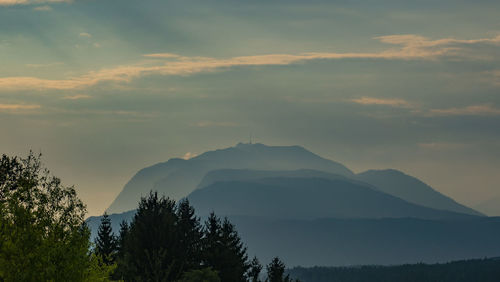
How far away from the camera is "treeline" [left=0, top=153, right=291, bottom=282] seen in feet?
150

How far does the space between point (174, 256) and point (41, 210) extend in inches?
901

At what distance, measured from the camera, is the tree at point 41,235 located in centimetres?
4509

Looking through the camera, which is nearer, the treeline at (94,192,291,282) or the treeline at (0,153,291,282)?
the treeline at (0,153,291,282)

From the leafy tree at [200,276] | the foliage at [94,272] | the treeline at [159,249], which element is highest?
the treeline at [159,249]

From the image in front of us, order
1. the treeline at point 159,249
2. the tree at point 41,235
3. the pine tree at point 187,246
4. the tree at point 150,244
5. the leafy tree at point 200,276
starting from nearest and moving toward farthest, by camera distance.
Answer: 1. the tree at point 41,235
2. the leafy tree at point 200,276
3. the treeline at point 159,249
4. the tree at point 150,244
5. the pine tree at point 187,246

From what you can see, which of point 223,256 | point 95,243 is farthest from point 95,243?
point 223,256

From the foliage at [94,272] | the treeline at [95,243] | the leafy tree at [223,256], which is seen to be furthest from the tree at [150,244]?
the foliage at [94,272]

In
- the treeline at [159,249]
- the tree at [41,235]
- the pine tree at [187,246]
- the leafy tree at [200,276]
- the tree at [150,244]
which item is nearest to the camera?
the tree at [41,235]

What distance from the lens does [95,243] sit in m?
54.3

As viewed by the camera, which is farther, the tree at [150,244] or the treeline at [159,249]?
the tree at [150,244]

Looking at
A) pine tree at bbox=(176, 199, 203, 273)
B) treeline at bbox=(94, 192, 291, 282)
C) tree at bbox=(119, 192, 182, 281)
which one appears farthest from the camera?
pine tree at bbox=(176, 199, 203, 273)

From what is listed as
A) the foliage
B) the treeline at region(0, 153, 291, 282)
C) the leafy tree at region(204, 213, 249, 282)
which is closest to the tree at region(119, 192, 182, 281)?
the treeline at region(0, 153, 291, 282)

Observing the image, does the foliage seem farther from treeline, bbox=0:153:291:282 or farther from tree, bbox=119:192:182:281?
tree, bbox=119:192:182:281

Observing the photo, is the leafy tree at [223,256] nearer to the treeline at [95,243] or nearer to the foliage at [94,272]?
the treeline at [95,243]
